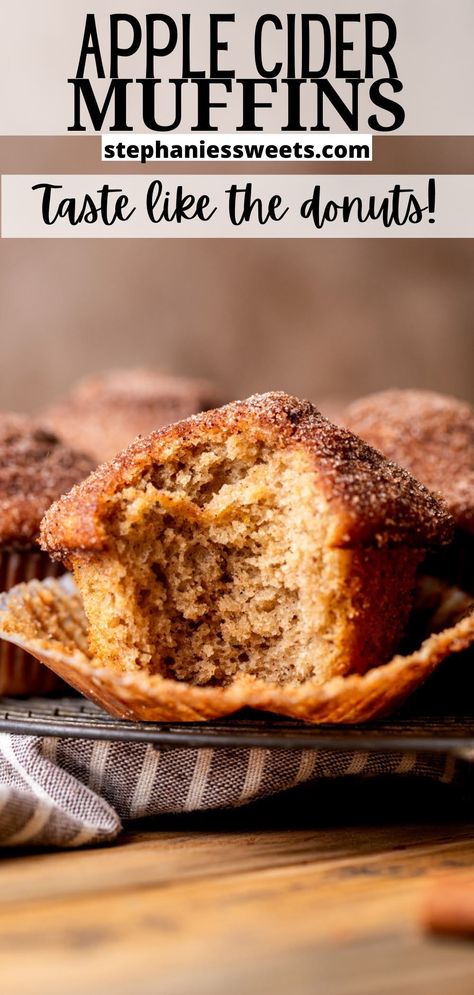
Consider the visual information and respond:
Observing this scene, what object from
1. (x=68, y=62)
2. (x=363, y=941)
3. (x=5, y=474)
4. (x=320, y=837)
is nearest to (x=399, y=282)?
(x=68, y=62)

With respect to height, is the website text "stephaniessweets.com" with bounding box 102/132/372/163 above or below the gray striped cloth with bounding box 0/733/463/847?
above

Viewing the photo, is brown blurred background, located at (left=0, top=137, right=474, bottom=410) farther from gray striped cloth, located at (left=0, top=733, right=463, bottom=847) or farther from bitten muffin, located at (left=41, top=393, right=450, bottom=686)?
gray striped cloth, located at (left=0, top=733, right=463, bottom=847)

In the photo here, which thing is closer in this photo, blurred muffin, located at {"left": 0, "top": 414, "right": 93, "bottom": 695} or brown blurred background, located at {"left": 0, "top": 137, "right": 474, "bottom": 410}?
blurred muffin, located at {"left": 0, "top": 414, "right": 93, "bottom": 695}

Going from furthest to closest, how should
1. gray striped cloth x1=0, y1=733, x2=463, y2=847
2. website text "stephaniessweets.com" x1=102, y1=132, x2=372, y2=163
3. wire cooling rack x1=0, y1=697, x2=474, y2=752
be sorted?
website text "stephaniessweets.com" x1=102, y1=132, x2=372, y2=163
gray striped cloth x1=0, y1=733, x2=463, y2=847
wire cooling rack x1=0, y1=697, x2=474, y2=752

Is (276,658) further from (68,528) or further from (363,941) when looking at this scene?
(363,941)

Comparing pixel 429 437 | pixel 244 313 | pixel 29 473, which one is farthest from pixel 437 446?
pixel 244 313

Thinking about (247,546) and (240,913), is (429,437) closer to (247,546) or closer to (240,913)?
(247,546)

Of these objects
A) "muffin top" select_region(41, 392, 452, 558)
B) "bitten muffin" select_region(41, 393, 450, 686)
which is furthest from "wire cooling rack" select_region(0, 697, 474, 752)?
"muffin top" select_region(41, 392, 452, 558)
